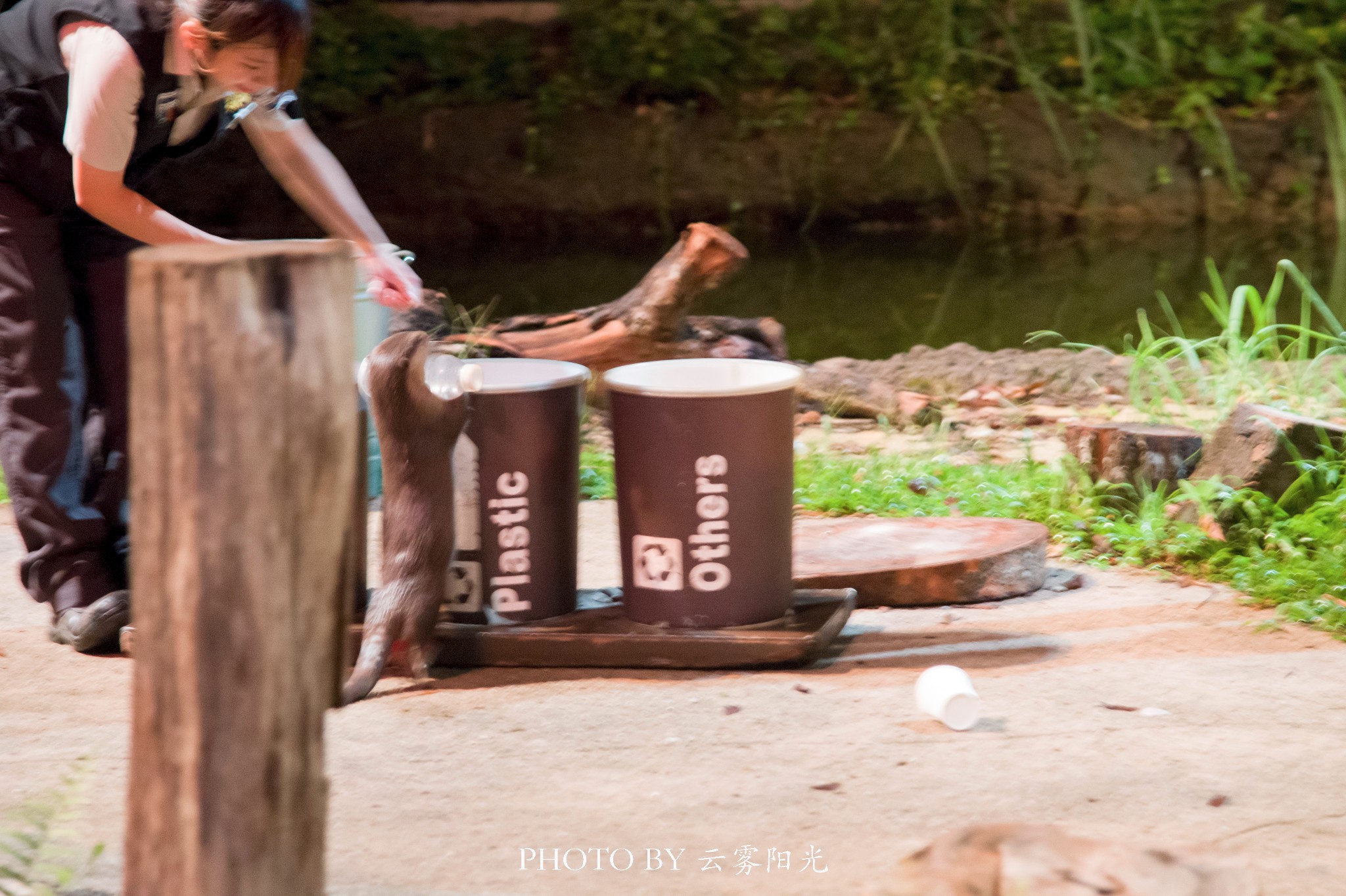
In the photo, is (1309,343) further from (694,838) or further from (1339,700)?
(694,838)

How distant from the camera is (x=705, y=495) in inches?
93.7

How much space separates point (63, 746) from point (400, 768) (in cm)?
52

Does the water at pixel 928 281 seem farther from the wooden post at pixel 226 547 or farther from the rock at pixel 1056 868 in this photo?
the wooden post at pixel 226 547

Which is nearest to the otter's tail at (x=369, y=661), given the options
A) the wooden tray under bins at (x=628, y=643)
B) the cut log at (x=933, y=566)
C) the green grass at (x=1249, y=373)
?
the wooden tray under bins at (x=628, y=643)

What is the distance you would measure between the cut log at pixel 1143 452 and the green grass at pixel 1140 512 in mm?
44

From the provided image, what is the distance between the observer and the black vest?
2.33m

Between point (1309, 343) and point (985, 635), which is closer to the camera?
point (985, 635)

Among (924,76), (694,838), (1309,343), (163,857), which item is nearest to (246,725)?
(163,857)

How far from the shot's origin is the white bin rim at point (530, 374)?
247 cm

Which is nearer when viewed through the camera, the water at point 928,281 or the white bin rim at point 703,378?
the white bin rim at point 703,378

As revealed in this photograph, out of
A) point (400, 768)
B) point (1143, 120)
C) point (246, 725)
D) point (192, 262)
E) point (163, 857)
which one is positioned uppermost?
point (1143, 120)

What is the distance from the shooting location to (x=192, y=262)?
4.15 ft

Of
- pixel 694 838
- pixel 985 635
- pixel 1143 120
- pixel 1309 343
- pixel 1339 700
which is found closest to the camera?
pixel 694 838

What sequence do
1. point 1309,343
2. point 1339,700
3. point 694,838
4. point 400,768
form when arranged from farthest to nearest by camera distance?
point 1309,343 < point 1339,700 < point 400,768 < point 694,838
